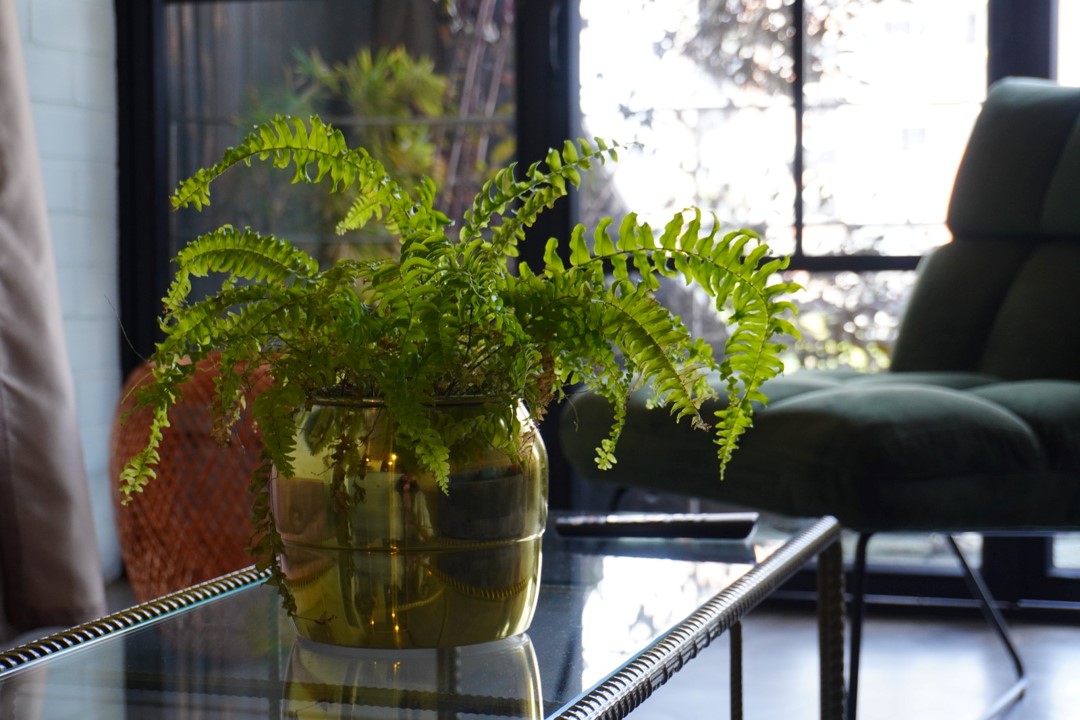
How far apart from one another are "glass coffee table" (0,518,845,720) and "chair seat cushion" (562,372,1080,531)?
324 millimetres

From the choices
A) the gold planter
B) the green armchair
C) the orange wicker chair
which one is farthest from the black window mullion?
the gold planter

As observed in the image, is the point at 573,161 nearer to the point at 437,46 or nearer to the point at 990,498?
the point at 990,498

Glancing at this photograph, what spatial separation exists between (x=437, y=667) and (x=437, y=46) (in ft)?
7.07

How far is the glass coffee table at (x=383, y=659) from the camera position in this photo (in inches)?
30.2

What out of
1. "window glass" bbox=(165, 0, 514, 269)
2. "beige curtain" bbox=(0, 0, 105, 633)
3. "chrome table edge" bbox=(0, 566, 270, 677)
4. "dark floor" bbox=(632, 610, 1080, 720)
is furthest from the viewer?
"window glass" bbox=(165, 0, 514, 269)

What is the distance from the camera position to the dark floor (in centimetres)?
189

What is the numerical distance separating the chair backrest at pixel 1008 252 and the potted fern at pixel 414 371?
1.30 m

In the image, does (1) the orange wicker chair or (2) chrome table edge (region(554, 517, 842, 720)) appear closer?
(2) chrome table edge (region(554, 517, 842, 720))

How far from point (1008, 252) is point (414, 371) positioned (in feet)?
5.09

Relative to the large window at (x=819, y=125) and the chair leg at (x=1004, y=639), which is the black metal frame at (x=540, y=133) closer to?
the large window at (x=819, y=125)

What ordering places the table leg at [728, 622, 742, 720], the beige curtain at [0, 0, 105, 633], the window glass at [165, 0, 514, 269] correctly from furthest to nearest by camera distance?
1. the window glass at [165, 0, 514, 269]
2. the beige curtain at [0, 0, 105, 633]
3. the table leg at [728, 622, 742, 720]

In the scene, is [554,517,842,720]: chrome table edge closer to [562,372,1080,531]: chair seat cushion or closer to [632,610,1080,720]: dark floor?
[562,372,1080,531]: chair seat cushion

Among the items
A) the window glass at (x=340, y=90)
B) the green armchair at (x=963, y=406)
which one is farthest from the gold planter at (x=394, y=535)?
the window glass at (x=340, y=90)

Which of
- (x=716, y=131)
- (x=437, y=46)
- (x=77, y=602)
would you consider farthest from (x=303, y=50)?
(x=77, y=602)
